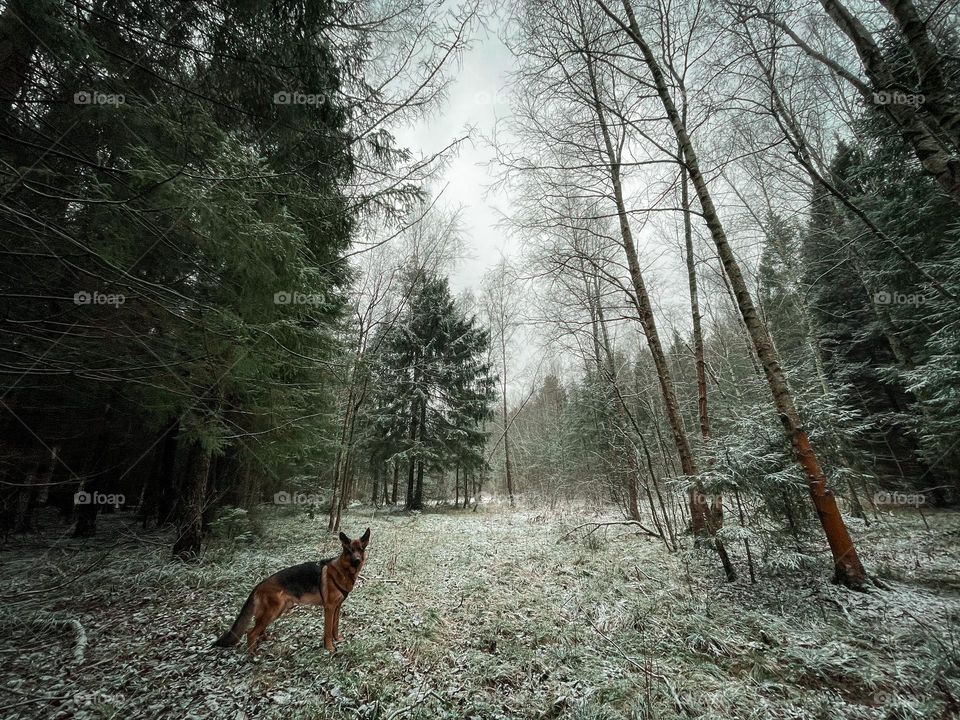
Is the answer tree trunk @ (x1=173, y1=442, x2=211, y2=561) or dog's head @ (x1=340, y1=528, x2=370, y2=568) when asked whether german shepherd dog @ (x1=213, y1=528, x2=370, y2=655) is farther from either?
tree trunk @ (x1=173, y1=442, x2=211, y2=561)

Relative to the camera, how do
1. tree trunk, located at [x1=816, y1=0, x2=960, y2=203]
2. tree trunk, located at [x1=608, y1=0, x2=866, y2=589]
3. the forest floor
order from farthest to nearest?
tree trunk, located at [x1=608, y1=0, x2=866, y2=589]
tree trunk, located at [x1=816, y1=0, x2=960, y2=203]
the forest floor

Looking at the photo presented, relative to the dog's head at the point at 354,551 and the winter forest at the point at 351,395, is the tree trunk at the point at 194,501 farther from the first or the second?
the dog's head at the point at 354,551

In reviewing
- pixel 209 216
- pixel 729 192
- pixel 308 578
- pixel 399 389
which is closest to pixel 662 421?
pixel 729 192

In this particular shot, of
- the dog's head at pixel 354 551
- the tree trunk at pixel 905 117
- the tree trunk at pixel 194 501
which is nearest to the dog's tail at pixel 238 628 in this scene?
the dog's head at pixel 354 551

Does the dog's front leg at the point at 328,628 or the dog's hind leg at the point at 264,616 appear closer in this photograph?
the dog's hind leg at the point at 264,616

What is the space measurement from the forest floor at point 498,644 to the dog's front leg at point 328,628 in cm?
15

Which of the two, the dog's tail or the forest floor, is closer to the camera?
the forest floor

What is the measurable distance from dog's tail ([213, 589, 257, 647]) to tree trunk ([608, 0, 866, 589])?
21.5 ft

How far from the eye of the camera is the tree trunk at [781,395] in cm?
423

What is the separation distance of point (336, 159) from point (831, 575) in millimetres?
8913

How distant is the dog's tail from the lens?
11.1ft

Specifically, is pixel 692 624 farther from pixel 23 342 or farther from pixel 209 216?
pixel 23 342

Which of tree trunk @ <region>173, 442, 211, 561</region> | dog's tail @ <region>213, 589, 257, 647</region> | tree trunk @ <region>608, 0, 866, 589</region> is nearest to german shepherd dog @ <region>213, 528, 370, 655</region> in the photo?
dog's tail @ <region>213, 589, 257, 647</region>

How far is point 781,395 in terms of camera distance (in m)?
4.58
